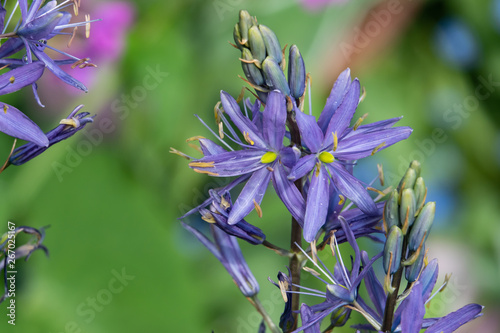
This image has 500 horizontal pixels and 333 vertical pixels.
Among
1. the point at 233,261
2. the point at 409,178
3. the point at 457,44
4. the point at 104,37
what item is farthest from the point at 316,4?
the point at 409,178

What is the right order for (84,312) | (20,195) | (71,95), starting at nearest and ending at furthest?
(84,312)
(20,195)
(71,95)

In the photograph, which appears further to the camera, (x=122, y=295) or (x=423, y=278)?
(x=122, y=295)

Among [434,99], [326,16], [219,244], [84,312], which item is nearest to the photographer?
[219,244]

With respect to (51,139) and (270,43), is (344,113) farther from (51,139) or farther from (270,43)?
(51,139)

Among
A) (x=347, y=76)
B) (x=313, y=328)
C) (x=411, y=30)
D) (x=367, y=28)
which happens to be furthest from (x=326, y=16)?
(x=313, y=328)

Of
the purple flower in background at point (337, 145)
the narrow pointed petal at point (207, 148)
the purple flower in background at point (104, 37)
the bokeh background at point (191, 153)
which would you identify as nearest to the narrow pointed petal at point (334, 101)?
the purple flower in background at point (337, 145)

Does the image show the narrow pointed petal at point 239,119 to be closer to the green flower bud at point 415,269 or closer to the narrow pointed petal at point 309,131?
the narrow pointed petal at point 309,131

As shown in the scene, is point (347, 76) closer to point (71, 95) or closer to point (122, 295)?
point (122, 295)
